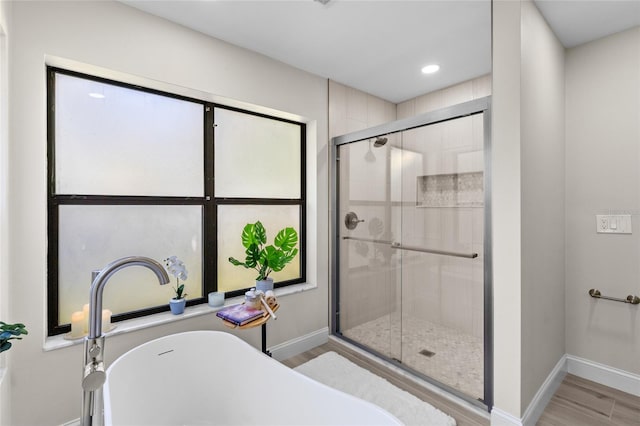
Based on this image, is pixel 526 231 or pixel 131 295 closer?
pixel 526 231

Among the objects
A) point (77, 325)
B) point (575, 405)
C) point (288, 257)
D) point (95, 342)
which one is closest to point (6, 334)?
point (95, 342)

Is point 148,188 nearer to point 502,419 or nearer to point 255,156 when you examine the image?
point 255,156

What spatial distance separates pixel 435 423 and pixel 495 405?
0.36 meters

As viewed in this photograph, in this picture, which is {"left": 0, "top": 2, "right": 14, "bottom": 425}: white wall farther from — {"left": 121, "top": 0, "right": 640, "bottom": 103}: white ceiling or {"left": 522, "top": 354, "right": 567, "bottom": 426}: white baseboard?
{"left": 522, "top": 354, "right": 567, "bottom": 426}: white baseboard

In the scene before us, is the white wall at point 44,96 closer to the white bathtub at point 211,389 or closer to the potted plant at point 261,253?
the white bathtub at point 211,389

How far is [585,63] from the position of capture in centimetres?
227

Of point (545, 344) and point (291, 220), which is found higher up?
point (291, 220)

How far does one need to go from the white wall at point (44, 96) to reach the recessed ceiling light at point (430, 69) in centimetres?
164

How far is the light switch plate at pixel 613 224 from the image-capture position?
2.11m

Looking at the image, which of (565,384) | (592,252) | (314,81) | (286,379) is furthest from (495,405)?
(314,81)

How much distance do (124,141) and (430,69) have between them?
2486mm

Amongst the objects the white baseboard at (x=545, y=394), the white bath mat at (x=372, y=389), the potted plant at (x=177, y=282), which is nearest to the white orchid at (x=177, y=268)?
the potted plant at (x=177, y=282)

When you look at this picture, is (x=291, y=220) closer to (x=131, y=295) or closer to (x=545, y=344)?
(x=131, y=295)

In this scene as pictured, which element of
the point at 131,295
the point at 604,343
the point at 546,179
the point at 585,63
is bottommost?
the point at 604,343
